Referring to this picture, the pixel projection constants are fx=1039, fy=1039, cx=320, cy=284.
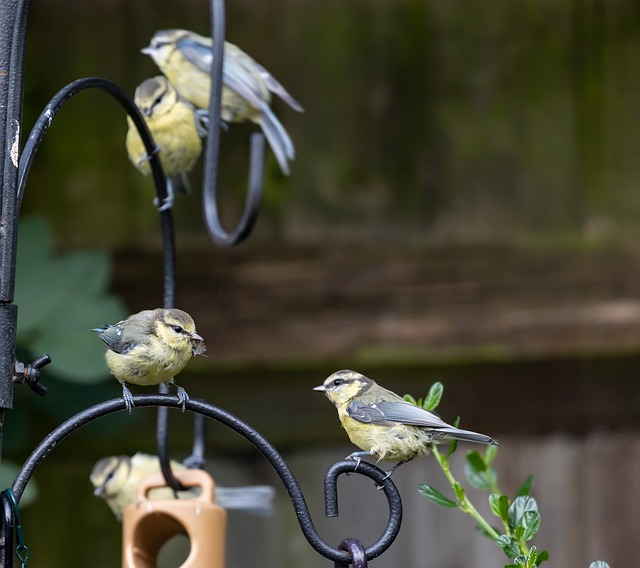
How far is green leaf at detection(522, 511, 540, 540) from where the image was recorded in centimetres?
121

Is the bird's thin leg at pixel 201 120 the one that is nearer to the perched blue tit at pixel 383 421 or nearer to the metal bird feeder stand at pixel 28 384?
the metal bird feeder stand at pixel 28 384

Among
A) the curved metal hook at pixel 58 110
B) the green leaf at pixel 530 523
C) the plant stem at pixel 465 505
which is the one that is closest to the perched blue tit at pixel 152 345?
the curved metal hook at pixel 58 110

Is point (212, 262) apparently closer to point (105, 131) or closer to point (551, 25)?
point (105, 131)

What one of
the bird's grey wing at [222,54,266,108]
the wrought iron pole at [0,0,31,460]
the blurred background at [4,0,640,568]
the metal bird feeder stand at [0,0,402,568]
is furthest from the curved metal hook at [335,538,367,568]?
the blurred background at [4,0,640,568]

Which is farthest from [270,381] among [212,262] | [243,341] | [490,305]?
[490,305]

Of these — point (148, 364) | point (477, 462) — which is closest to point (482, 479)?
point (477, 462)

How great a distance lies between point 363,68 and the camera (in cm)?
240

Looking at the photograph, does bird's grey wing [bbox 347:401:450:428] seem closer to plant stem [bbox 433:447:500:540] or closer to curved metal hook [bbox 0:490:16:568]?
plant stem [bbox 433:447:500:540]

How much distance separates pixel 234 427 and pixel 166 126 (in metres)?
0.70

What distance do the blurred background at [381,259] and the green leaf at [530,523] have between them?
1018 mm

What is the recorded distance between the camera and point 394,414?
128 centimetres

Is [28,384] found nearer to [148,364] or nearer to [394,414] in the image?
[148,364]

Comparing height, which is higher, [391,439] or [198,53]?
[198,53]

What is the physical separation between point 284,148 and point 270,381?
0.62m
